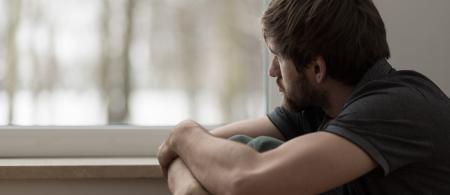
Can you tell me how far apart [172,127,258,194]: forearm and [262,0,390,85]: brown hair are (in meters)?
0.25

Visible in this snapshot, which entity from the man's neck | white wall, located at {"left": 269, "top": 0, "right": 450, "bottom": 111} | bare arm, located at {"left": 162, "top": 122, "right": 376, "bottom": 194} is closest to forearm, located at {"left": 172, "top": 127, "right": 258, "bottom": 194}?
bare arm, located at {"left": 162, "top": 122, "right": 376, "bottom": 194}

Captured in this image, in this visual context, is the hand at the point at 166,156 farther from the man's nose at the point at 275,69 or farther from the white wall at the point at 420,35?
the white wall at the point at 420,35

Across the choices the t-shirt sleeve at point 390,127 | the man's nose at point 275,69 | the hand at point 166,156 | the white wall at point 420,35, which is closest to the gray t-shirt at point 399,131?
the t-shirt sleeve at point 390,127

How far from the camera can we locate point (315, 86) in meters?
1.37

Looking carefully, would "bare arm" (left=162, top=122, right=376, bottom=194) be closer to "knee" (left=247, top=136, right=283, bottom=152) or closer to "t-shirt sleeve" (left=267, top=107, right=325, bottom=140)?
"knee" (left=247, top=136, right=283, bottom=152)

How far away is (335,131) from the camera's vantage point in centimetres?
113

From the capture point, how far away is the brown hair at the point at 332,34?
127 cm

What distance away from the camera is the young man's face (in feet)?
4.47

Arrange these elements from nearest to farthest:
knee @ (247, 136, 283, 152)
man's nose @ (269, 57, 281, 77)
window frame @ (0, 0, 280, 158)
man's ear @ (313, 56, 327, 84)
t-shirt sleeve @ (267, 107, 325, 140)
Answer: knee @ (247, 136, 283, 152)
man's ear @ (313, 56, 327, 84)
man's nose @ (269, 57, 281, 77)
t-shirt sleeve @ (267, 107, 325, 140)
window frame @ (0, 0, 280, 158)

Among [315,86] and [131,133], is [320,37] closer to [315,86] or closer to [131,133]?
[315,86]

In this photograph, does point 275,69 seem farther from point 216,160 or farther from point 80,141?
point 80,141

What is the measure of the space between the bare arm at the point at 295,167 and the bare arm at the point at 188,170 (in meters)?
0.06

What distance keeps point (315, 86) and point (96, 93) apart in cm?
72

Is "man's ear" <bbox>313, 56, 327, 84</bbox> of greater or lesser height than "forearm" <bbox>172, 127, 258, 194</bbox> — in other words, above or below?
above
